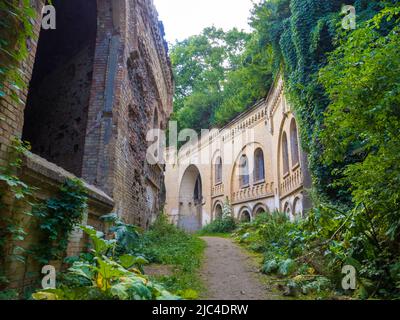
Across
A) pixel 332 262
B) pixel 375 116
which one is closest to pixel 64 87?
pixel 375 116

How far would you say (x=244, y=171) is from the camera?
22.3 meters

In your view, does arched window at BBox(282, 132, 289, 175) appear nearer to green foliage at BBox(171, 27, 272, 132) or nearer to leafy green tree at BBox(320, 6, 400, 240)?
green foliage at BBox(171, 27, 272, 132)

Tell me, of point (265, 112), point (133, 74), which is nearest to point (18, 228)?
point (133, 74)

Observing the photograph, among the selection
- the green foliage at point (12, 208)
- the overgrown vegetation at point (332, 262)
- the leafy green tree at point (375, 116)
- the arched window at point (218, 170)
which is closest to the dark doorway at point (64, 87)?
the green foliage at point (12, 208)

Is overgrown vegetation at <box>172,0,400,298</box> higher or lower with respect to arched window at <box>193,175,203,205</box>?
lower

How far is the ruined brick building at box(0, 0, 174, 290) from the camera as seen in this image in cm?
700

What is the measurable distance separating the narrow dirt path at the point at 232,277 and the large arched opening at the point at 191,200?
18820 mm

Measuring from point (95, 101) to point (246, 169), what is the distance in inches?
630

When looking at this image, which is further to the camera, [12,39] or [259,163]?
[259,163]

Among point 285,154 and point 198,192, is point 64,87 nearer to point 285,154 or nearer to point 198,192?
point 285,154

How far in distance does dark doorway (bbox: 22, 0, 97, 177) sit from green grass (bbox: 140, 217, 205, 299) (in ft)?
9.64

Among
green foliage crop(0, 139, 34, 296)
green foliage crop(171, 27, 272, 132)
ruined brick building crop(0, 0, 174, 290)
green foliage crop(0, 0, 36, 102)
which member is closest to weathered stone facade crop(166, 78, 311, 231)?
green foliage crop(171, 27, 272, 132)

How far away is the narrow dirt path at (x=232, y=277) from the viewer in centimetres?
544
